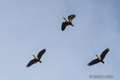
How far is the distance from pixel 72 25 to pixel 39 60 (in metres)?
12.2

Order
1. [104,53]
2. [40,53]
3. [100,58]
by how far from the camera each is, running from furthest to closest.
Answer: [100,58] < [104,53] < [40,53]

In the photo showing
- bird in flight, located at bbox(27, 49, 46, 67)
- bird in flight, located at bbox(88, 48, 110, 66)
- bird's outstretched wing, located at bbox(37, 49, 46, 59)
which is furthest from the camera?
bird in flight, located at bbox(88, 48, 110, 66)

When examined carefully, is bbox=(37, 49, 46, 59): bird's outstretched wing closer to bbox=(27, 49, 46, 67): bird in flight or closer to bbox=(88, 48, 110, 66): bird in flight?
bbox=(27, 49, 46, 67): bird in flight

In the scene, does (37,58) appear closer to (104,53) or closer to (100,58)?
(100,58)

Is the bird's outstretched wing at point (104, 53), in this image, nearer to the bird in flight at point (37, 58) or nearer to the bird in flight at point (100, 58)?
the bird in flight at point (100, 58)

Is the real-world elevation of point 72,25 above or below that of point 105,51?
above

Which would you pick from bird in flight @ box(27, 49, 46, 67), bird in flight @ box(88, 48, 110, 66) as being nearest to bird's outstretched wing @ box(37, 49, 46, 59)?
bird in flight @ box(27, 49, 46, 67)

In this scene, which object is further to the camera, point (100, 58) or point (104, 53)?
point (100, 58)

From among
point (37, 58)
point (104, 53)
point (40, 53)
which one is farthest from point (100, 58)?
point (37, 58)

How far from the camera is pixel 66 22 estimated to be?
9312cm

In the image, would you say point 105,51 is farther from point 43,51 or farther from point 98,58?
point 43,51

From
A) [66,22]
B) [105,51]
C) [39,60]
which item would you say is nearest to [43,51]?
[39,60]

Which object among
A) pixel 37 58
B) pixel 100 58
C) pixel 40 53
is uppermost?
pixel 40 53

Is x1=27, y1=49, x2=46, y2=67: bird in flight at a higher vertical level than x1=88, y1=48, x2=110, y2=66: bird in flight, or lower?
higher
